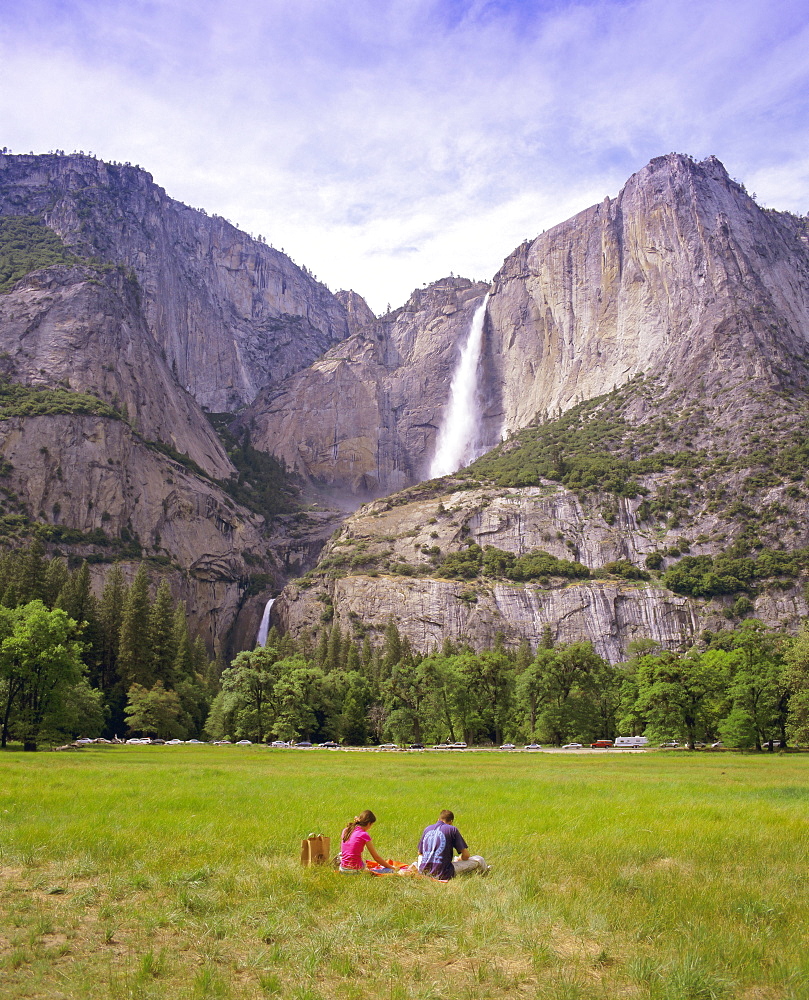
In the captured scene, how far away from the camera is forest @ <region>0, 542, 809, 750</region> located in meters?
48.1

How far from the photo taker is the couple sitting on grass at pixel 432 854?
41.4 feet

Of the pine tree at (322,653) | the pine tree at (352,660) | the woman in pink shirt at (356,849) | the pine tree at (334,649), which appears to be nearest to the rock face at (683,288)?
the pine tree at (334,649)

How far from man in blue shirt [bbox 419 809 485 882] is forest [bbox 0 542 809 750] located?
3867 centimetres

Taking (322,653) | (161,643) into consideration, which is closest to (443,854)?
(161,643)

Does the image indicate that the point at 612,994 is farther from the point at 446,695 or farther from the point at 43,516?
the point at 43,516

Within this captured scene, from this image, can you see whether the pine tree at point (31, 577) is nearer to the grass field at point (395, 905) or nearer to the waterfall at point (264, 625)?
the waterfall at point (264, 625)

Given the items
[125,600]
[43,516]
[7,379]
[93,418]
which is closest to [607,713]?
[125,600]

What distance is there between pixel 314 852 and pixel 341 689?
7425 centimetres

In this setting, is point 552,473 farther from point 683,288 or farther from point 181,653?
point 181,653

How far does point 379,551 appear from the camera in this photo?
144750 mm

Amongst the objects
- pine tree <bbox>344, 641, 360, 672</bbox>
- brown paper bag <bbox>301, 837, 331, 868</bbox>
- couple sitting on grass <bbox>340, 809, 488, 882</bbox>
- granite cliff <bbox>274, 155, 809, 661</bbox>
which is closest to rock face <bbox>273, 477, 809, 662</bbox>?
granite cliff <bbox>274, 155, 809, 661</bbox>

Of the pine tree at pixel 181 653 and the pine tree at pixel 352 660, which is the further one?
the pine tree at pixel 352 660

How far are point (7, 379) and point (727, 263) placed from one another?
15433 centimetres

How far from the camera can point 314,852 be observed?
1285 centimetres
